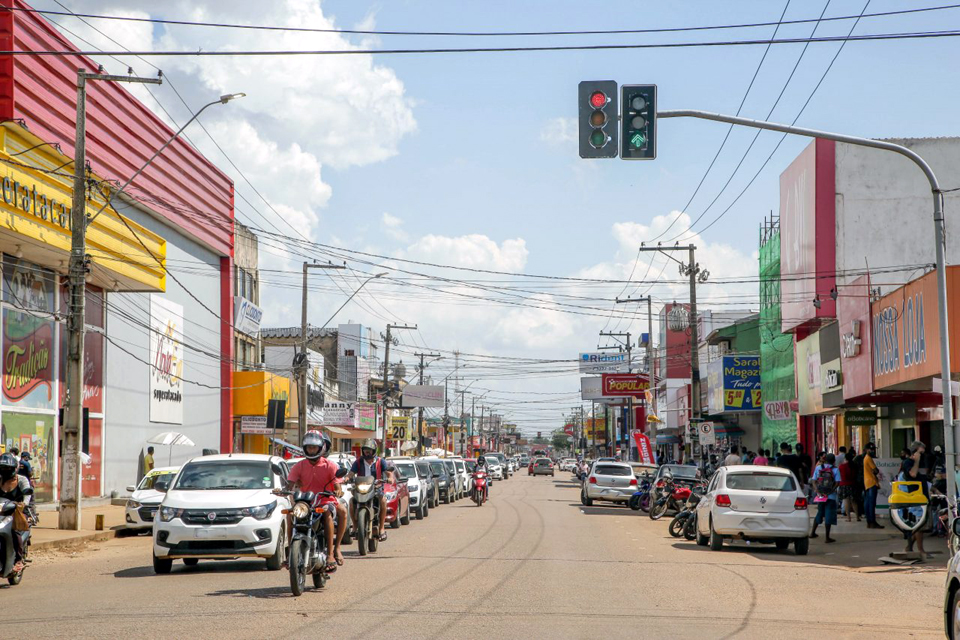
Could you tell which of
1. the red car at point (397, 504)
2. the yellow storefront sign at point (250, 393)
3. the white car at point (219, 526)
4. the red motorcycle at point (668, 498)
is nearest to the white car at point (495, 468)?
the yellow storefront sign at point (250, 393)

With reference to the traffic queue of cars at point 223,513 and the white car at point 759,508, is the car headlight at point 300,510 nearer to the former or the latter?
the traffic queue of cars at point 223,513

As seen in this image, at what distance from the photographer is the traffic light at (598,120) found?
15.0 m

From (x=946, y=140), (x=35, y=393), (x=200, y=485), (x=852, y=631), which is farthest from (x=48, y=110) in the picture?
(x=946, y=140)

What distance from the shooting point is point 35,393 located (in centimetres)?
3106

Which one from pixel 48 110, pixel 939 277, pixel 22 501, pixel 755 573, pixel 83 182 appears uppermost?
pixel 48 110

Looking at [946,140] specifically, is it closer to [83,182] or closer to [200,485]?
[83,182]

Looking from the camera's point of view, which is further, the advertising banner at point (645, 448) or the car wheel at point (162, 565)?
the advertising banner at point (645, 448)

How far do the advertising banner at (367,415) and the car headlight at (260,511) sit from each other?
56.1 m

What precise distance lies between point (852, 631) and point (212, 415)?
129ft

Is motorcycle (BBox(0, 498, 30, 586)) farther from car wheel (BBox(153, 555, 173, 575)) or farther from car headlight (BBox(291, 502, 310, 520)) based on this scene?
car headlight (BBox(291, 502, 310, 520))

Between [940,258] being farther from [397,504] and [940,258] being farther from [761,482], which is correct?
[397,504]

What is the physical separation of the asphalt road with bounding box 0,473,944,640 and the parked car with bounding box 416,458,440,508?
11770 millimetres

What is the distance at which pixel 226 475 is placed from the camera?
55.0 ft

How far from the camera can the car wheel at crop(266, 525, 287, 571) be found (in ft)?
52.2
